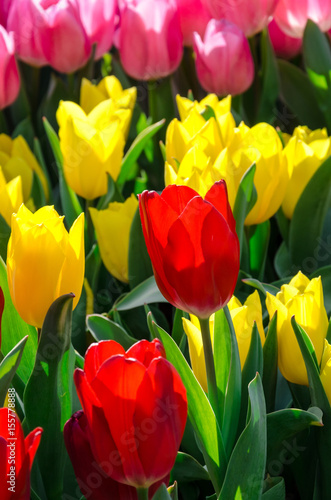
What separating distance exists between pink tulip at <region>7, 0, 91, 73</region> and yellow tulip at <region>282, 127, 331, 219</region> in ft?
1.45

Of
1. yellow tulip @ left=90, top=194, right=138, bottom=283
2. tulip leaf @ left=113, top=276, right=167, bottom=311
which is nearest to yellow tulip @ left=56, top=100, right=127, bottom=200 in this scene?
yellow tulip @ left=90, top=194, right=138, bottom=283

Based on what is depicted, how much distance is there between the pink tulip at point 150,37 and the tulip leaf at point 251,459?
779 millimetres

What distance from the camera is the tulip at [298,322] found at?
627 mm

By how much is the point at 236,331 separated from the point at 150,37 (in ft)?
2.19

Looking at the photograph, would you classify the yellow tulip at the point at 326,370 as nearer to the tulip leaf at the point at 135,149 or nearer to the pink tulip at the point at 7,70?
the tulip leaf at the point at 135,149

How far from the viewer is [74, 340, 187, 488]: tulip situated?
423mm

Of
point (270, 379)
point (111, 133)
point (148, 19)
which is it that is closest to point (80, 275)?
point (270, 379)

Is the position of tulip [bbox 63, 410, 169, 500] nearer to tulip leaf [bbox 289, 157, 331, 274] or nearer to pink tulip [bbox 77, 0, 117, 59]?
tulip leaf [bbox 289, 157, 331, 274]

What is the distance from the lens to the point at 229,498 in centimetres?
53

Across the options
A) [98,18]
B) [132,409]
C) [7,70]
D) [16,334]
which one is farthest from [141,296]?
[98,18]

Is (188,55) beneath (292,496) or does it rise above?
above

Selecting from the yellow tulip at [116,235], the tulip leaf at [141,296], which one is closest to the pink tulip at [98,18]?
the yellow tulip at [116,235]

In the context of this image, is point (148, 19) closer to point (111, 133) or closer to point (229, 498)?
point (111, 133)

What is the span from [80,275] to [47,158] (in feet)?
2.54
